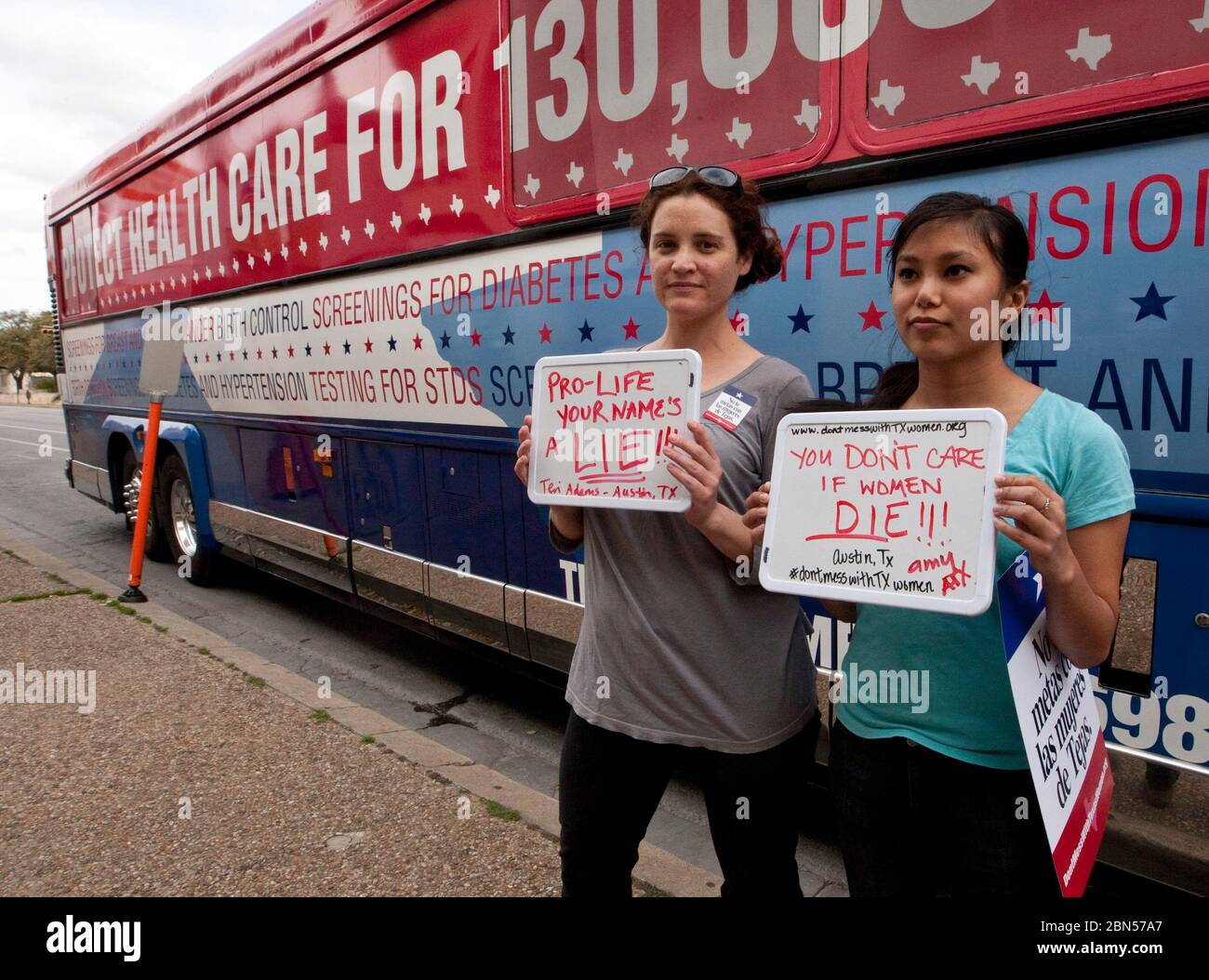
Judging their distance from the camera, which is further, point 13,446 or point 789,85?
point 13,446

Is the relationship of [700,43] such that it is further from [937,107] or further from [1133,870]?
[1133,870]

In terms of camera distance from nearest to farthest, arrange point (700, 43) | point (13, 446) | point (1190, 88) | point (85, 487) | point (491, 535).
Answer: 1. point (1190, 88)
2. point (700, 43)
3. point (491, 535)
4. point (85, 487)
5. point (13, 446)

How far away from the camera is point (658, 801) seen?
1.97 m

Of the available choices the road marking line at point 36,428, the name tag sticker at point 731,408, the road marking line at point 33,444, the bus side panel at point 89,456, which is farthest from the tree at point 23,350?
the name tag sticker at point 731,408

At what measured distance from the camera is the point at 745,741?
71.8 inches

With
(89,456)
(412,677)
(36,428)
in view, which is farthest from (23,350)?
(412,677)

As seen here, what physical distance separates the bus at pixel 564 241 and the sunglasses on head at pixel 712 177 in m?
0.85

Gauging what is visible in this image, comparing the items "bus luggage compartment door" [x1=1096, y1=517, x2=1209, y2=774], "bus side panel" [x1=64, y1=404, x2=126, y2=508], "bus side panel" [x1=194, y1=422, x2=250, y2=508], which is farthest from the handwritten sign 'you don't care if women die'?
"bus side panel" [x1=64, y1=404, x2=126, y2=508]

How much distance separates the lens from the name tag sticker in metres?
1.82

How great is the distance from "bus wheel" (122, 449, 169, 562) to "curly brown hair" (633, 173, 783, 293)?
7.50m

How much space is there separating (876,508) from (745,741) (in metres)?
0.57

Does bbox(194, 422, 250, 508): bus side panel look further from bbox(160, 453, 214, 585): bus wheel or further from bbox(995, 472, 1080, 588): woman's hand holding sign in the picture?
bbox(995, 472, 1080, 588): woman's hand holding sign

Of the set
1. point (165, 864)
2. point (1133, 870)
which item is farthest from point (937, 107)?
point (165, 864)

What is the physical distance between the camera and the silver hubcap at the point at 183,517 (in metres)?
7.64
